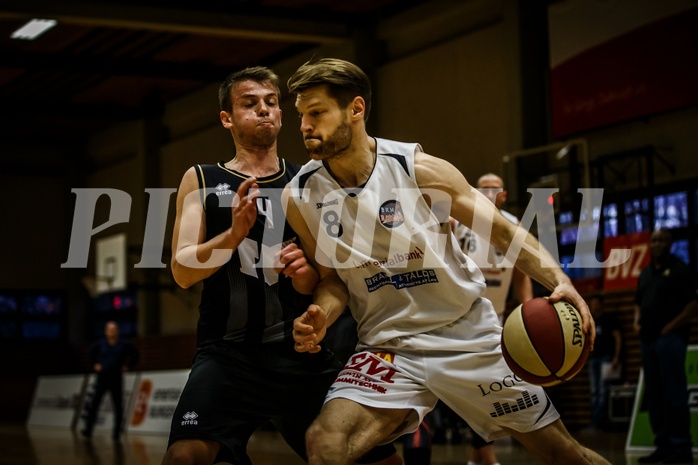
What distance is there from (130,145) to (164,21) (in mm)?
9404

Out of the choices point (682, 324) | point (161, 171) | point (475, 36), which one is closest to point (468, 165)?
point (475, 36)

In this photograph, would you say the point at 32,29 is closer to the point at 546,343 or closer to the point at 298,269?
the point at 298,269

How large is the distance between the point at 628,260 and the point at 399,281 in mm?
10016

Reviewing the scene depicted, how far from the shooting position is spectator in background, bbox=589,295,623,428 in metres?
13.2

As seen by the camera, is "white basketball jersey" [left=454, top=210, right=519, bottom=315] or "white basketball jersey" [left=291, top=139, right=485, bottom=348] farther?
"white basketball jersey" [left=454, top=210, right=519, bottom=315]

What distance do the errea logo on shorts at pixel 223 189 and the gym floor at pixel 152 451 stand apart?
5.14 meters

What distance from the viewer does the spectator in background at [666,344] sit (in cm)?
841

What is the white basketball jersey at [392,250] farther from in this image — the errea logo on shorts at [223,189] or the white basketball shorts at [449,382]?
the errea logo on shorts at [223,189]

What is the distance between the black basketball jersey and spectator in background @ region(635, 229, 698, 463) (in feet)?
16.5

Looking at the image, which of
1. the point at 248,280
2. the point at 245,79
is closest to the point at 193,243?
the point at 248,280

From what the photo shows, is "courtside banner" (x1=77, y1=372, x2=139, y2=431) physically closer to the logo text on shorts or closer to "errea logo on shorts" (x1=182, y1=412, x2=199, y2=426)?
"errea logo on shorts" (x1=182, y1=412, x2=199, y2=426)

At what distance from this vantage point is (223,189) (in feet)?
14.6

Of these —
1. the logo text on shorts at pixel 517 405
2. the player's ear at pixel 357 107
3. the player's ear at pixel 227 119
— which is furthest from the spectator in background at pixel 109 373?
the logo text on shorts at pixel 517 405

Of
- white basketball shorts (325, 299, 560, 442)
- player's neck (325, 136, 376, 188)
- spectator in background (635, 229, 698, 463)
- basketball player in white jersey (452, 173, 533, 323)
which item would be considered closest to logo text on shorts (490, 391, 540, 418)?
white basketball shorts (325, 299, 560, 442)
